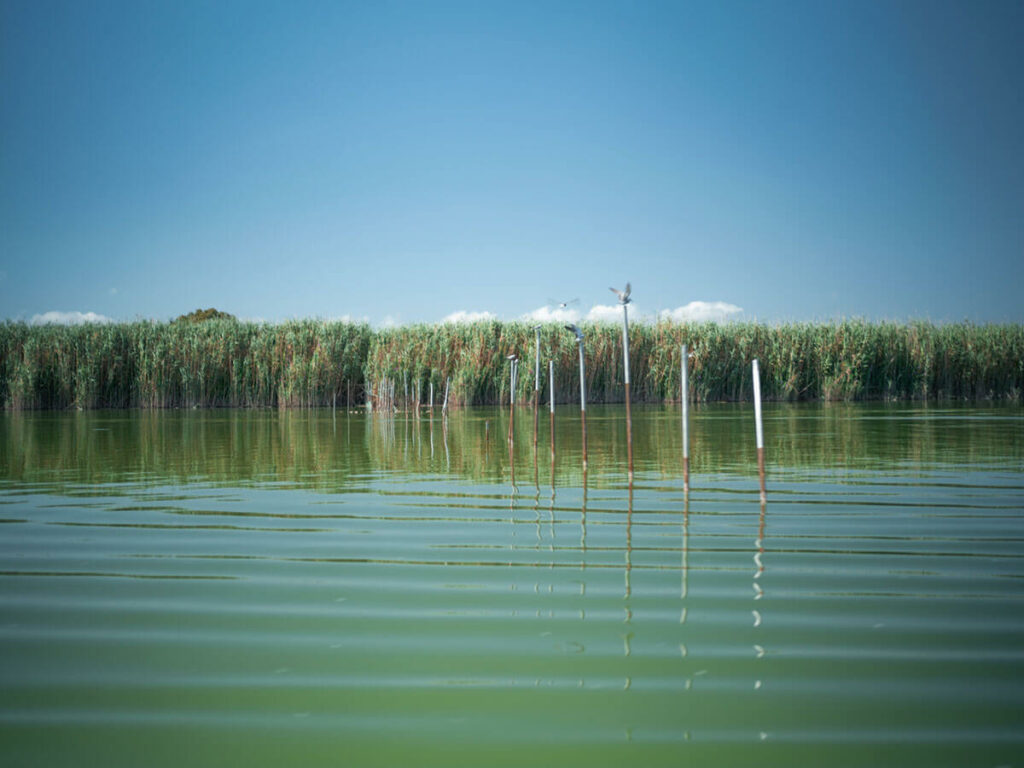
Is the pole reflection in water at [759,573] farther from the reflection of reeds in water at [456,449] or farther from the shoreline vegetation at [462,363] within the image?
the shoreline vegetation at [462,363]

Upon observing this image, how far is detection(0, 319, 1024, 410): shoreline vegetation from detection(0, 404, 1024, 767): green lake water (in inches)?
840

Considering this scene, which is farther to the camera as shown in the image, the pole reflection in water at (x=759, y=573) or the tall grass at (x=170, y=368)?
the tall grass at (x=170, y=368)

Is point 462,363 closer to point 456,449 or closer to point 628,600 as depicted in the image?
point 456,449

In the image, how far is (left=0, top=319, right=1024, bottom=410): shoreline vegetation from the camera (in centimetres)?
2912

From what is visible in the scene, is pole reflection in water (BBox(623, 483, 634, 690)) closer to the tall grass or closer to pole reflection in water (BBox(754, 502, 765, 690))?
pole reflection in water (BBox(754, 502, 765, 690))

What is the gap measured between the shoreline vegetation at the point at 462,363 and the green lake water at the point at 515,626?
2133cm

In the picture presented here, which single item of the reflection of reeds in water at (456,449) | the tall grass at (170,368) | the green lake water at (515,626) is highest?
the tall grass at (170,368)

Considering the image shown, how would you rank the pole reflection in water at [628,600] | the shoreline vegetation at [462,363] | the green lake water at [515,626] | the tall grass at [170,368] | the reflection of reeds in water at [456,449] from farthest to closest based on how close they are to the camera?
the shoreline vegetation at [462,363] → the tall grass at [170,368] → the reflection of reeds in water at [456,449] → the pole reflection in water at [628,600] → the green lake water at [515,626]

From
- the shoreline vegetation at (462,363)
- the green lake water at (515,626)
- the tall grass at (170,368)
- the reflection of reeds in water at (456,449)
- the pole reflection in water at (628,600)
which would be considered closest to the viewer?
the green lake water at (515,626)

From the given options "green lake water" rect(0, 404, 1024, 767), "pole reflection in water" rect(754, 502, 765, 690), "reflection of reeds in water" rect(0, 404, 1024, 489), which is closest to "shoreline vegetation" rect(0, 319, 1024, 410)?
"reflection of reeds in water" rect(0, 404, 1024, 489)

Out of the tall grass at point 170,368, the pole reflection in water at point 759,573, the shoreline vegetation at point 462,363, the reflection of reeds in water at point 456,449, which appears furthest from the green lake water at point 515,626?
the tall grass at point 170,368

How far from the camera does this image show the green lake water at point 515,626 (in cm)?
246

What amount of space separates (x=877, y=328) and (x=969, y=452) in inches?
916

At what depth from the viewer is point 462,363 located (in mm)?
29188
